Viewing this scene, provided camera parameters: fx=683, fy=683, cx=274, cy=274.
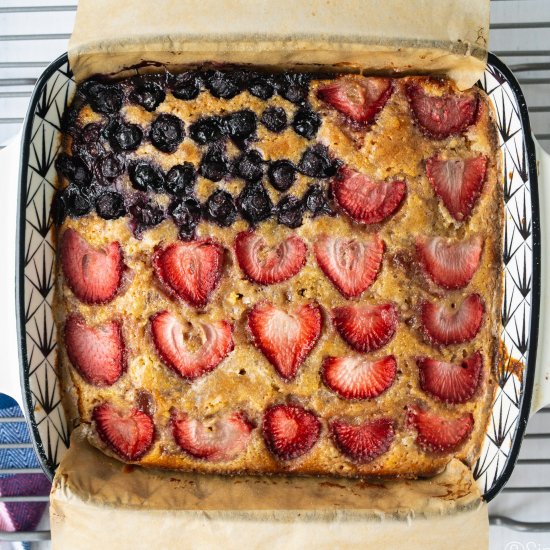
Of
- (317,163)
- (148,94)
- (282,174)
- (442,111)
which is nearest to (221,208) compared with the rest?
(282,174)

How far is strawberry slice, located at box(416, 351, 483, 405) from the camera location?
6.37 ft

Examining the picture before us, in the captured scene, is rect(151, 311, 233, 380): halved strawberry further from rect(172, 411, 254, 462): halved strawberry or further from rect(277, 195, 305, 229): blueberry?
rect(277, 195, 305, 229): blueberry

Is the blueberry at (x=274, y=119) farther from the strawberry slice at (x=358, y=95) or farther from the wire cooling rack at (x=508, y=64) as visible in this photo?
the wire cooling rack at (x=508, y=64)

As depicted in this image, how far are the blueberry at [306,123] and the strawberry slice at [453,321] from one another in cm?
58

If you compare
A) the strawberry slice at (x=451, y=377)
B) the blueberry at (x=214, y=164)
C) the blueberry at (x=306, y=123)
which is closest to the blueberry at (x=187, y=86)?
the blueberry at (x=214, y=164)

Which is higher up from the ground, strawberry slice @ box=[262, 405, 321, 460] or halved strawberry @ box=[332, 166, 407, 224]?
halved strawberry @ box=[332, 166, 407, 224]

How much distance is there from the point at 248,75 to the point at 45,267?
31.3 inches

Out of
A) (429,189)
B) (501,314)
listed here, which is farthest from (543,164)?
(501,314)


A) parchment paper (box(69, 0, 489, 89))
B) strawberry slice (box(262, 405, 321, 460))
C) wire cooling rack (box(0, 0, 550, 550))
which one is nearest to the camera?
parchment paper (box(69, 0, 489, 89))

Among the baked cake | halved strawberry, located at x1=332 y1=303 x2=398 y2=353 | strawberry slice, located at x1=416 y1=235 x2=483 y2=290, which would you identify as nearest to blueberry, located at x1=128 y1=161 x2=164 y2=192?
the baked cake

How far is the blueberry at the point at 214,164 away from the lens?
6.17 ft

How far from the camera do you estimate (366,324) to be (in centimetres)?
191

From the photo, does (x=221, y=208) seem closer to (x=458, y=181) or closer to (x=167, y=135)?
(x=167, y=135)

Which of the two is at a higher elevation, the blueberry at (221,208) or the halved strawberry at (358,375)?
the blueberry at (221,208)
